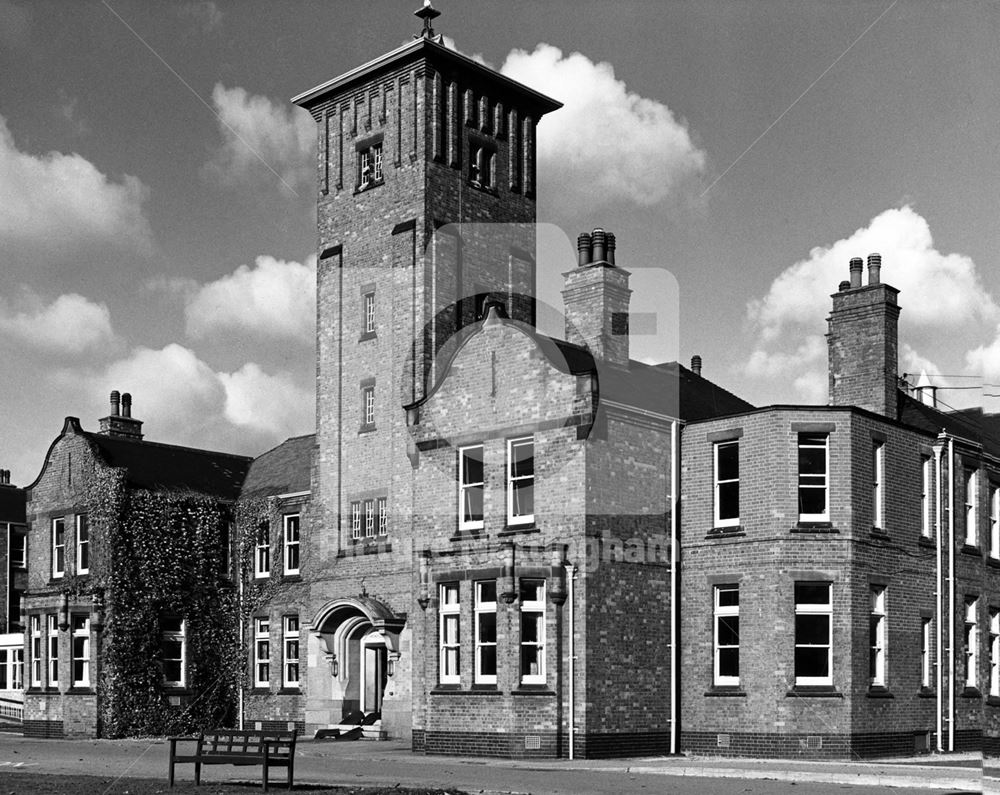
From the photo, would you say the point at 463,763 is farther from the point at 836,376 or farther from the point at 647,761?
the point at 836,376

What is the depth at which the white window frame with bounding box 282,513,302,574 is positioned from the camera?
40375 millimetres

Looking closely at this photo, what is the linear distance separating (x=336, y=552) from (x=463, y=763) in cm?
1151

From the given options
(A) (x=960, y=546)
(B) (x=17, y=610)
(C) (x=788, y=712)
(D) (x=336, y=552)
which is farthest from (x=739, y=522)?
(B) (x=17, y=610)

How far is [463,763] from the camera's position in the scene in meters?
27.5

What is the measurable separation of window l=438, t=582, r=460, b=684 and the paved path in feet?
6.37

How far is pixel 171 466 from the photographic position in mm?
42688

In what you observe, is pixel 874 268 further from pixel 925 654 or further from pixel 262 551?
pixel 262 551

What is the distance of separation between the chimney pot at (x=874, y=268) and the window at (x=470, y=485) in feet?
36.6

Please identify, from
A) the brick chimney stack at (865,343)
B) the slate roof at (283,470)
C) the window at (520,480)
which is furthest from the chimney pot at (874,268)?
the slate roof at (283,470)

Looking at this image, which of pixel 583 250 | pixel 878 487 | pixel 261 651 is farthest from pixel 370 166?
pixel 878 487

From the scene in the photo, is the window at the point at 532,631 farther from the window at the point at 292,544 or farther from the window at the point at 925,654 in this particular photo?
the window at the point at 292,544

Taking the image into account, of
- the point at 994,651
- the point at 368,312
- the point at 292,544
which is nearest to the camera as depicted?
the point at 994,651

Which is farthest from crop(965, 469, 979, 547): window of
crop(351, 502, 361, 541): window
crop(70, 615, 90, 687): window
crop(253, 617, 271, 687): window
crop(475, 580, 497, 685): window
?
crop(70, 615, 90, 687): window

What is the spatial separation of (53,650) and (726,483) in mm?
22070
